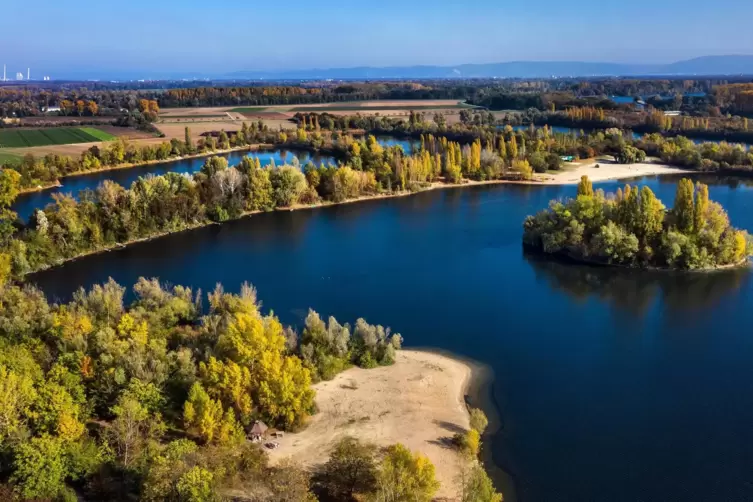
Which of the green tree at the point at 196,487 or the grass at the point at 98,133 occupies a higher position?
the grass at the point at 98,133

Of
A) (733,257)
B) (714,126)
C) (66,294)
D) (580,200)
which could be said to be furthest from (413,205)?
(714,126)

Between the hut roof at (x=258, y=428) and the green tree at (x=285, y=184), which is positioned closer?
the hut roof at (x=258, y=428)

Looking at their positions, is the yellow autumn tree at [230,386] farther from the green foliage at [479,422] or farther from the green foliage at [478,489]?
the green foliage at [479,422]

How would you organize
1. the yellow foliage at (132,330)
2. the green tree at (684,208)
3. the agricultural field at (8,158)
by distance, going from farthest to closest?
the agricultural field at (8,158)
the green tree at (684,208)
the yellow foliage at (132,330)

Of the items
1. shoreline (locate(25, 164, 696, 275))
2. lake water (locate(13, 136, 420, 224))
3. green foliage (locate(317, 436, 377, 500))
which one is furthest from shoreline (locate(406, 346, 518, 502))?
lake water (locate(13, 136, 420, 224))

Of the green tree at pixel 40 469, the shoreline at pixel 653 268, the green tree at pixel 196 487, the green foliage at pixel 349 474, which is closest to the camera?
the green tree at pixel 196 487

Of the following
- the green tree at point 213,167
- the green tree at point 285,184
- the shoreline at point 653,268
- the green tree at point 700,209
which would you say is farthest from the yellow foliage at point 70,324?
the green tree at point 700,209

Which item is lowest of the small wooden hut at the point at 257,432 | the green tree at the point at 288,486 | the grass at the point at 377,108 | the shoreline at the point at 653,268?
the small wooden hut at the point at 257,432
